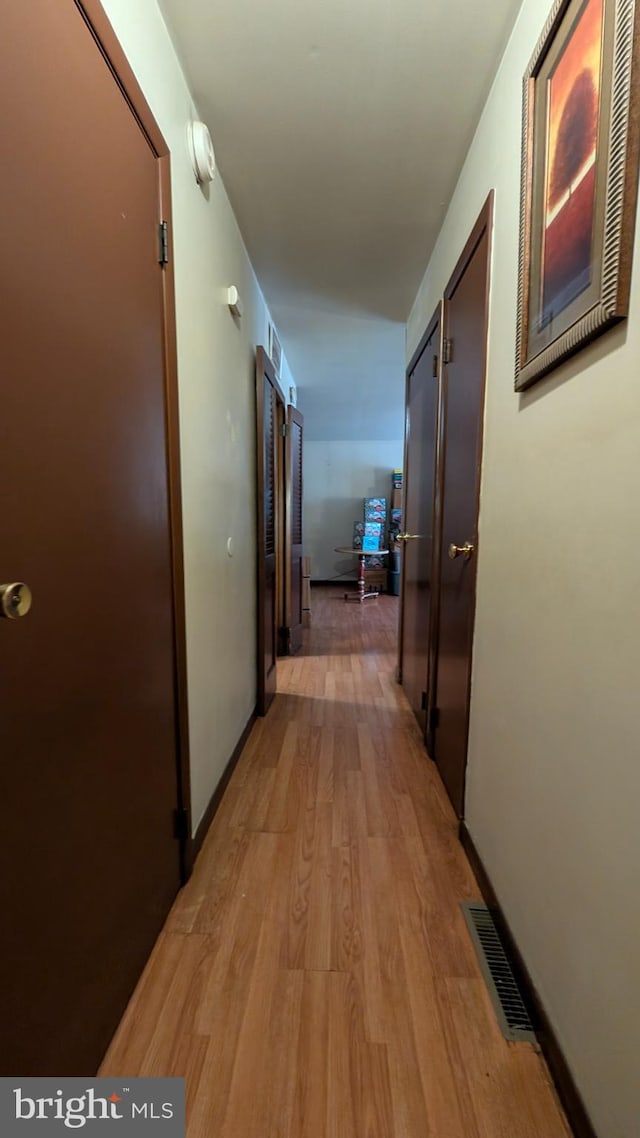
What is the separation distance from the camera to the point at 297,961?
3.65 feet

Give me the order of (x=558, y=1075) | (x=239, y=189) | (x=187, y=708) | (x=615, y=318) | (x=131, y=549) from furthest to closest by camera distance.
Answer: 1. (x=239, y=189)
2. (x=187, y=708)
3. (x=131, y=549)
4. (x=558, y=1075)
5. (x=615, y=318)

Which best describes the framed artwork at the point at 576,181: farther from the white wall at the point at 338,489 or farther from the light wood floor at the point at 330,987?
the white wall at the point at 338,489

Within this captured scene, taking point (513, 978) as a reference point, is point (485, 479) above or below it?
above

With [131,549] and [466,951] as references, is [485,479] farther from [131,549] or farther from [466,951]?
[466,951]

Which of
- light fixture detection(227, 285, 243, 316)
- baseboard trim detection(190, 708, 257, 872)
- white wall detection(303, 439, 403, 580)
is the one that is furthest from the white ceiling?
white wall detection(303, 439, 403, 580)

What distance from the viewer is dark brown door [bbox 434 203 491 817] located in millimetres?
1437

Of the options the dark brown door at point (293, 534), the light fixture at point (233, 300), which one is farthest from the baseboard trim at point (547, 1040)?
the dark brown door at point (293, 534)

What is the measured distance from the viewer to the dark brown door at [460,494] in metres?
1.44

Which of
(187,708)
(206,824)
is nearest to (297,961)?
(206,824)

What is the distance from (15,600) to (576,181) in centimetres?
119

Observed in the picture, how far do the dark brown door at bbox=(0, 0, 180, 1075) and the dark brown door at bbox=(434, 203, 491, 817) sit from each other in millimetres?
973

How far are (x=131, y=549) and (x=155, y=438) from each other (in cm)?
31

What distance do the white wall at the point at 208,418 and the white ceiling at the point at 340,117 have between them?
0.12 metres

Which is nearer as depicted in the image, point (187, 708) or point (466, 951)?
point (466, 951)
